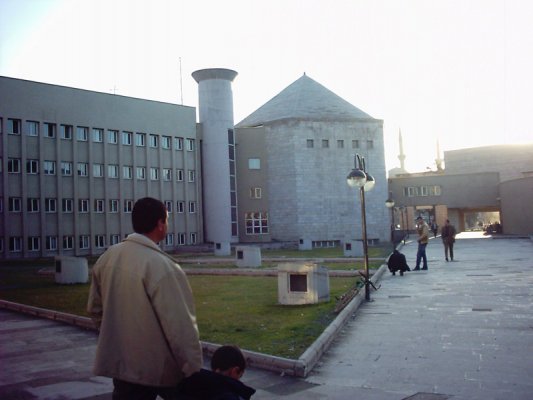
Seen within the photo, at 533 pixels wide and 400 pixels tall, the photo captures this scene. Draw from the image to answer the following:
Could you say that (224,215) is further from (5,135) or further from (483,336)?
(483,336)

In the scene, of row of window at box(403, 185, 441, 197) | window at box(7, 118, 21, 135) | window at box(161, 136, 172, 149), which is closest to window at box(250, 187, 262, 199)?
window at box(161, 136, 172, 149)

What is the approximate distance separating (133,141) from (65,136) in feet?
19.7

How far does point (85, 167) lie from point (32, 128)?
17.2ft

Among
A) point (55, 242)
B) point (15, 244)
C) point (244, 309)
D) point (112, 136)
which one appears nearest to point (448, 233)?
point (244, 309)

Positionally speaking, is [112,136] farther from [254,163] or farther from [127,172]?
[254,163]

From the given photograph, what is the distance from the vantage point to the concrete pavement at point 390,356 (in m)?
6.52

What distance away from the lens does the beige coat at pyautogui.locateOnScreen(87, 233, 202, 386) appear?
137 inches

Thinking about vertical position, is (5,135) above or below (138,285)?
above

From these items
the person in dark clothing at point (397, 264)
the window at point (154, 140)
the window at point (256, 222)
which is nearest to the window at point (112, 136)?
the window at point (154, 140)

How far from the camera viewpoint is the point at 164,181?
50625mm

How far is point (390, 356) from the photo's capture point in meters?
8.09

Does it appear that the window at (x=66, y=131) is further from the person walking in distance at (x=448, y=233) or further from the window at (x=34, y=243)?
the person walking in distance at (x=448, y=233)

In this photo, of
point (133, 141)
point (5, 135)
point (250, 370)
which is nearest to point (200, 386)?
point (250, 370)

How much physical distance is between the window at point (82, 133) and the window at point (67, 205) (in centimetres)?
507
